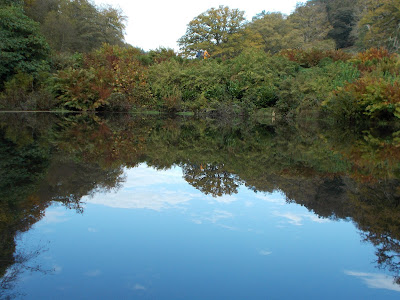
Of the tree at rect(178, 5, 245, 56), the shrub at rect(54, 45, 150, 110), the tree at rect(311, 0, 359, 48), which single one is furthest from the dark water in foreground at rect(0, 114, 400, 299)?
the tree at rect(311, 0, 359, 48)

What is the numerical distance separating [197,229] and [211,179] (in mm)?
1727

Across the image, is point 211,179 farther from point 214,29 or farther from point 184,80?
point 214,29

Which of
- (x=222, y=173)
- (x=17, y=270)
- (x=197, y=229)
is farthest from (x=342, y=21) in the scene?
(x=17, y=270)

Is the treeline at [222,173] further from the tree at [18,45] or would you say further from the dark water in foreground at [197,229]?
the tree at [18,45]

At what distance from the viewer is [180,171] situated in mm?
4977

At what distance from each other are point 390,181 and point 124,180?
3155 millimetres

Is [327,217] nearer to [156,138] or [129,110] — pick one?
[156,138]

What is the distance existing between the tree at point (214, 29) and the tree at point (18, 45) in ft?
69.4

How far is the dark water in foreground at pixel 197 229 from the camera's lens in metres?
1.91

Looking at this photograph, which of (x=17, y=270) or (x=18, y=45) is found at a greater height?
(x=18, y=45)

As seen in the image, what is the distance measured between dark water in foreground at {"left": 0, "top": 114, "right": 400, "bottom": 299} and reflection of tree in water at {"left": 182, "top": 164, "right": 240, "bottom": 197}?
2 cm

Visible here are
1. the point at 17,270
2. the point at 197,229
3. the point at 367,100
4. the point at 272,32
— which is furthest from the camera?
the point at 272,32

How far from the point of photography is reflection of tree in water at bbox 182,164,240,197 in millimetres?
3938

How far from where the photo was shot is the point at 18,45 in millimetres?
18219
